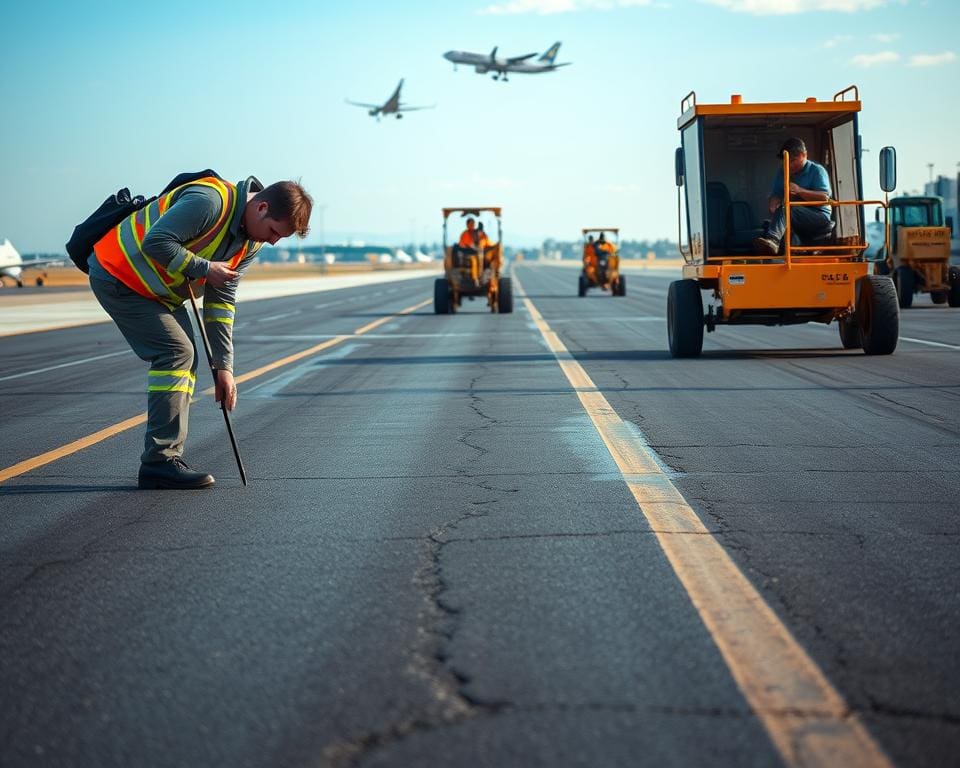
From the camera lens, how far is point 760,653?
12.8 ft

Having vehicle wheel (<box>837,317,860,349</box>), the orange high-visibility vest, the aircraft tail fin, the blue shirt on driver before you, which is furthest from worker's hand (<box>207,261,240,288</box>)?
the aircraft tail fin

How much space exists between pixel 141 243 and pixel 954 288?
2609 centimetres

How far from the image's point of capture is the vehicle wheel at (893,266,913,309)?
1167 inches

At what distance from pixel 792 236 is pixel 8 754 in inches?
554

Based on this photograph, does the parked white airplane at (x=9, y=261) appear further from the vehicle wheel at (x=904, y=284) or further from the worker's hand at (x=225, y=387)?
the worker's hand at (x=225, y=387)

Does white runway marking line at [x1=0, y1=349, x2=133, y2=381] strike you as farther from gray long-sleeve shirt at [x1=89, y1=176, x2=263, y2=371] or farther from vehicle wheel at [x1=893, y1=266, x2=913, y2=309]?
vehicle wheel at [x1=893, y1=266, x2=913, y2=309]

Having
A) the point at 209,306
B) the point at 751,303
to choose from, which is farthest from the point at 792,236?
the point at 209,306

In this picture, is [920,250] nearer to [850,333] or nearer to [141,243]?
[850,333]

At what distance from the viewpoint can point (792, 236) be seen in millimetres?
16156

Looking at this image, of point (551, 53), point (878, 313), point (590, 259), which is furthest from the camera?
point (551, 53)

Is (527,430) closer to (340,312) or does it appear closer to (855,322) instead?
(855,322)

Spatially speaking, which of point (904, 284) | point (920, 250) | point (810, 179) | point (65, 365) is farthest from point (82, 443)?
point (920, 250)

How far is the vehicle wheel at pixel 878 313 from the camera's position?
15602 mm

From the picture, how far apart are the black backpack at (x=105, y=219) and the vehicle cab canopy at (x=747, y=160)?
9950mm
